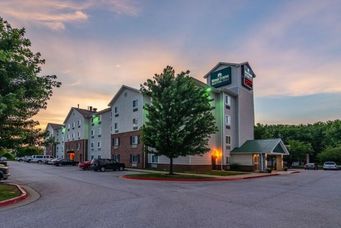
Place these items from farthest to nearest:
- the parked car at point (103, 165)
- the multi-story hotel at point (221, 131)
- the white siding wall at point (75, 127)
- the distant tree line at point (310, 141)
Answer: the distant tree line at point (310, 141)
the white siding wall at point (75, 127)
the multi-story hotel at point (221, 131)
the parked car at point (103, 165)

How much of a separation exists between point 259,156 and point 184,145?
17246mm

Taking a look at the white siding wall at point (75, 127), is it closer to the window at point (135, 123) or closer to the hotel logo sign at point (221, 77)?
the window at point (135, 123)

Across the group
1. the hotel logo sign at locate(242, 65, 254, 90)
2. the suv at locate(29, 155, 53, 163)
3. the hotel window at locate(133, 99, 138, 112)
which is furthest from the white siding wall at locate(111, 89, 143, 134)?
the suv at locate(29, 155, 53, 163)

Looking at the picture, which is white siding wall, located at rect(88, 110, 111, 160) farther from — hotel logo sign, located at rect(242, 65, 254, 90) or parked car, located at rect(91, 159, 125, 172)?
hotel logo sign, located at rect(242, 65, 254, 90)

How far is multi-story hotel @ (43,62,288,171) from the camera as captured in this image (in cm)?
4400

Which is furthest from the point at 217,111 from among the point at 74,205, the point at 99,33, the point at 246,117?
the point at 74,205

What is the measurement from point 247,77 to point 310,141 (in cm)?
4078

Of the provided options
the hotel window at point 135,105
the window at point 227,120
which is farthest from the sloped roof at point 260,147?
the hotel window at point 135,105

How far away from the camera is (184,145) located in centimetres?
3166

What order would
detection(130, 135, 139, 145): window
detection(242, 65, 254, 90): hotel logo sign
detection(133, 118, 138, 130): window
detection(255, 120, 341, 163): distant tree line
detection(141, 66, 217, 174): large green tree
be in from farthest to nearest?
detection(255, 120, 341, 163): distant tree line
detection(133, 118, 138, 130): window
detection(242, 65, 254, 90): hotel logo sign
detection(130, 135, 139, 145): window
detection(141, 66, 217, 174): large green tree

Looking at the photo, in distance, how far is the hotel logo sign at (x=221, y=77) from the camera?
4775 centimetres

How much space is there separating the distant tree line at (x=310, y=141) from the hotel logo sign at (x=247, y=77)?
20.5 meters

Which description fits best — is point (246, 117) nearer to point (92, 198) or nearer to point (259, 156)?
point (259, 156)

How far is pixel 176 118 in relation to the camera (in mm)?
31750
